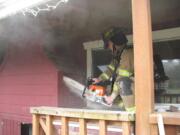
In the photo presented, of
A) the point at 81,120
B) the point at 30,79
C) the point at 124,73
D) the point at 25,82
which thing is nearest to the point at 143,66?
the point at 81,120

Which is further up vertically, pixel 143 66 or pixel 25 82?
pixel 25 82

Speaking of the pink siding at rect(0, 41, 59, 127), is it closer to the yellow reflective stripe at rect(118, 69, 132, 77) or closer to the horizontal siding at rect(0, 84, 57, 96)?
the horizontal siding at rect(0, 84, 57, 96)

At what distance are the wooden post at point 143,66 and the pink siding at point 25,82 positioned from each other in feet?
8.89

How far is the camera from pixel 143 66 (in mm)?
2797

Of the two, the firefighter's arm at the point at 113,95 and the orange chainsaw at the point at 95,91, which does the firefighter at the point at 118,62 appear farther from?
the orange chainsaw at the point at 95,91

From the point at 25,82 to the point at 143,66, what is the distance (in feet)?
12.4

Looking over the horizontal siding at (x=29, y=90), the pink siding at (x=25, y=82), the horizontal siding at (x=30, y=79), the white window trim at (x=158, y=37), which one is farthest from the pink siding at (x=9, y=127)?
the white window trim at (x=158, y=37)

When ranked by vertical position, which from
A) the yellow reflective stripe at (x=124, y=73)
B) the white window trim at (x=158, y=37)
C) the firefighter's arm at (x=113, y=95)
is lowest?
the firefighter's arm at (x=113, y=95)

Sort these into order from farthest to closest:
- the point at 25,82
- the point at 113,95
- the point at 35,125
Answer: the point at 25,82 < the point at 113,95 < the point at 35,125

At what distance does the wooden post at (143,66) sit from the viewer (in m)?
2.77

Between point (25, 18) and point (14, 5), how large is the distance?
165 centimetres

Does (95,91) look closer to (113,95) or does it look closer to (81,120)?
(113,95)

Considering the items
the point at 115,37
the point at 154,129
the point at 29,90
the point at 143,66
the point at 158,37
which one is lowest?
the point at 154,129

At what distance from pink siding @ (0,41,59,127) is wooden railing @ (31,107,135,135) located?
1.65 meters
